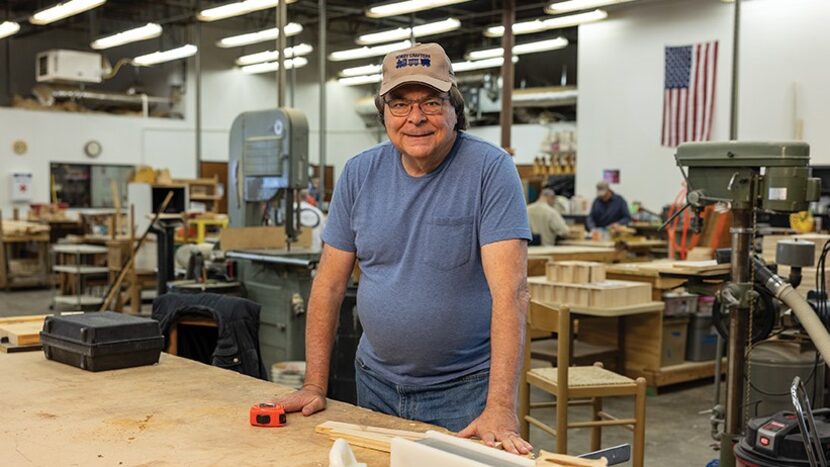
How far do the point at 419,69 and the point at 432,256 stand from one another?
0.44 meters

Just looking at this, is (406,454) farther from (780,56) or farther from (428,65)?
(780,56)

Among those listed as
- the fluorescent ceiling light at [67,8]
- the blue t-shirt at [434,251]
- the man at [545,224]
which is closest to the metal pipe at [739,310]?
the blue t-shirt at [434,251]

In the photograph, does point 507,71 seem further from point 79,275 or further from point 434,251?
point 434,251

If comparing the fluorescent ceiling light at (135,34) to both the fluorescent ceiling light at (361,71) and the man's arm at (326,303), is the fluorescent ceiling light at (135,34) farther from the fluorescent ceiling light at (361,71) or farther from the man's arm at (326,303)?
the man's arm at (326,303)

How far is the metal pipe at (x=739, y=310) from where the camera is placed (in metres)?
3.15

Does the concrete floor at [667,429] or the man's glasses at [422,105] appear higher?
the man's glasses at [422,105]

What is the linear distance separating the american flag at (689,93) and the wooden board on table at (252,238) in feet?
24.1

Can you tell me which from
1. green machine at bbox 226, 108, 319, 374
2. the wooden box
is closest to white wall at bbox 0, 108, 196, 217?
green machine at bbox 226, 108, 319, 374

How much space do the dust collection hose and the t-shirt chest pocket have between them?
1.40 meters

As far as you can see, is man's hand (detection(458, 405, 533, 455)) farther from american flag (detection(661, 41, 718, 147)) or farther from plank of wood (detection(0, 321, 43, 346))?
american flag (detection(661, 41, 718, 147))

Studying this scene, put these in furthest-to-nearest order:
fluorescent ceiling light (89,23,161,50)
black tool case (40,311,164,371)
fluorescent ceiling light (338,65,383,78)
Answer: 1. fluorescent ceiling light (338,65,383,78)
2. fluorescent ceiling light (89,23,161,50)
3. black tool case (40,311,164,371)

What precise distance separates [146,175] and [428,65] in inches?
482

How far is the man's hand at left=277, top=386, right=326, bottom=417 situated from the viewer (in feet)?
6.32

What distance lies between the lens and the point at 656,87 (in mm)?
11758
